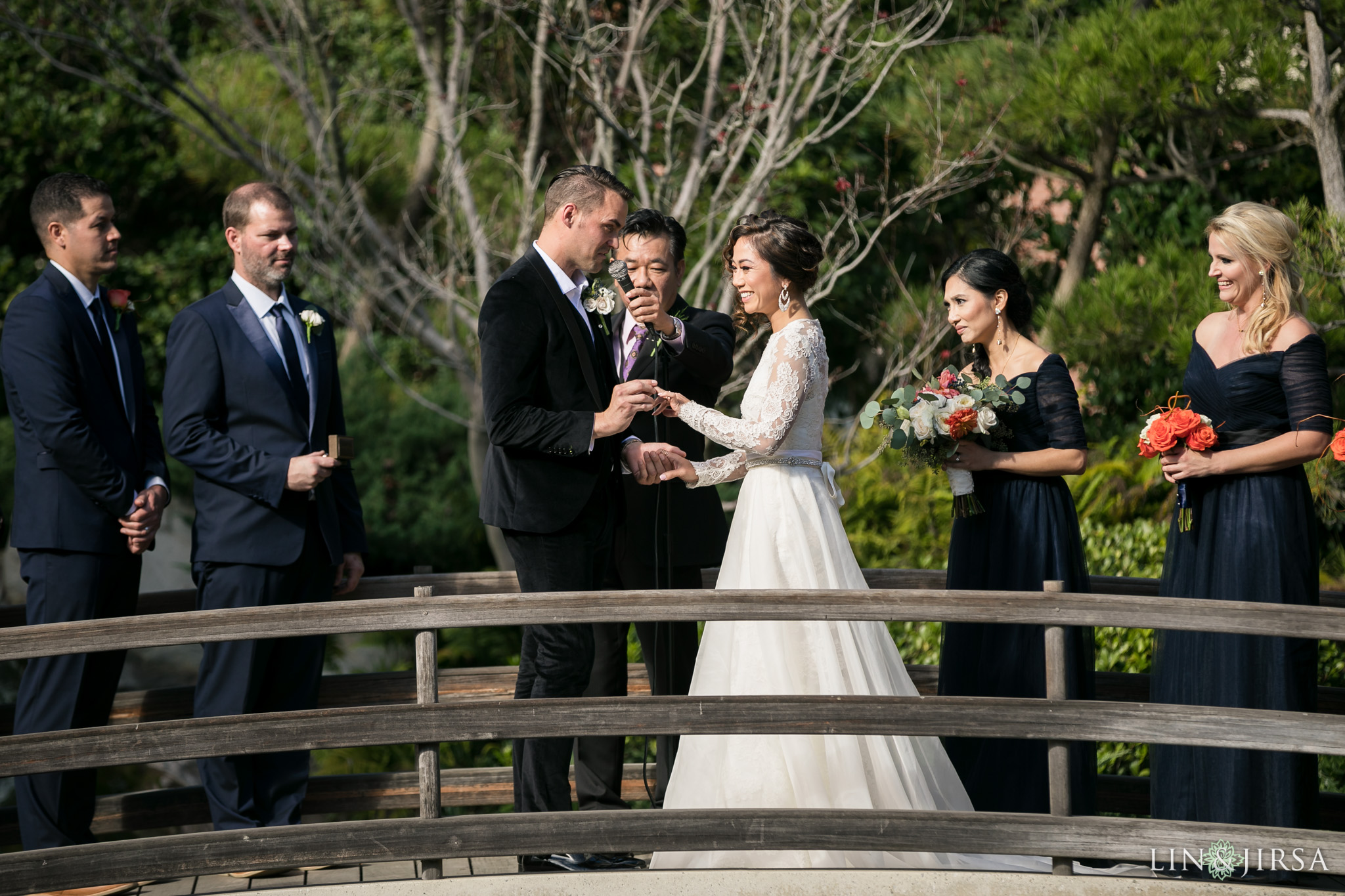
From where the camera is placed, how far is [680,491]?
4.70 metres

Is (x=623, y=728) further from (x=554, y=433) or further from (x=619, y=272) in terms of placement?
(x=619, y=272)

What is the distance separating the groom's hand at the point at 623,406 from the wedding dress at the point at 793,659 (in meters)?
0.36

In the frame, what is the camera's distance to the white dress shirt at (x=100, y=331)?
4.39 meters

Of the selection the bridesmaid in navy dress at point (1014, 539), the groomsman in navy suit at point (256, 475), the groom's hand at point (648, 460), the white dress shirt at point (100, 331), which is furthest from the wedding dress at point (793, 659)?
the white dress shirt at point (100, 331)

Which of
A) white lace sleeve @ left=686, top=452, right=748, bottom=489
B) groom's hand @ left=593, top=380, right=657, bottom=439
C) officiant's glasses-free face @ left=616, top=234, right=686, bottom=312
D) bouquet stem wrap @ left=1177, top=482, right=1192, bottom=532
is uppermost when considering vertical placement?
officiant's glasses-free face @ left=616, top=234, right=686, bottom=312

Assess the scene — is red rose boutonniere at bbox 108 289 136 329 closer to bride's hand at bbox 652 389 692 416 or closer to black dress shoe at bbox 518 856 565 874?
bride's hand at bbox 652 389 692 416

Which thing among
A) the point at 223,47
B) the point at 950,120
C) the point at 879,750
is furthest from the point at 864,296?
the point at 223,47

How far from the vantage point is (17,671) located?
909 cm

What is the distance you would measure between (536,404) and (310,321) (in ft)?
3.27

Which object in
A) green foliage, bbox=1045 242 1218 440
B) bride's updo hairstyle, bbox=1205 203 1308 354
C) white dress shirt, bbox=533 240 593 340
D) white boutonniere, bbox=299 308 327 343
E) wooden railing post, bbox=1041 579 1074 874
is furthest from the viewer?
green foliage, bbox=1045 242 1218 440

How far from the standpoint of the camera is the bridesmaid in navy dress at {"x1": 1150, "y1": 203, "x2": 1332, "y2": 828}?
3.99 metres

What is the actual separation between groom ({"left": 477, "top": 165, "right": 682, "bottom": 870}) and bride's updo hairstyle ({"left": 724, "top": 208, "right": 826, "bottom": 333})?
502 millimetres

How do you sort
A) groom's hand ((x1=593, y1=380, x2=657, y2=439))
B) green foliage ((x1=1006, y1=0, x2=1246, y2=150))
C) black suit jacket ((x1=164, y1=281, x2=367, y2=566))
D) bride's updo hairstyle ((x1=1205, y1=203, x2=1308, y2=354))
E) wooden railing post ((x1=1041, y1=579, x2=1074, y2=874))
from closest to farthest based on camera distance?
1. wooden railing post ((x1=1041, y1=579, x2=1074, y2=874))
2. groom's hand ((x1=593, y1=380, x2=657, y2=439))
3. bride's updo hairstyle ((x1=1205, y1=203, x2=1308, y2=354))
4. black suit jacket ((x1=164, y1=281, x2=367, y2=566))
5. green foliage ((x1=1006, y1=0, x2=1246, y2=150))

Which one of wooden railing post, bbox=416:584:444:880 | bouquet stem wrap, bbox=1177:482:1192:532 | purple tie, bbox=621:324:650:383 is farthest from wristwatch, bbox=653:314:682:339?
bouquet stem wrap, bbox=1177:482:1192:532
